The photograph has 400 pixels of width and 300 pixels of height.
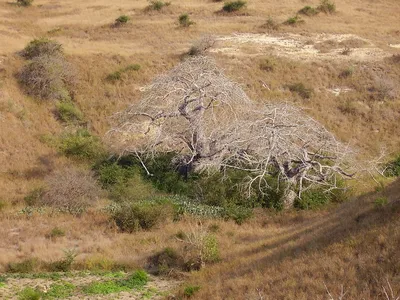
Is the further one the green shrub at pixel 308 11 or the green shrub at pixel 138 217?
the green shrub at pixel 308 11

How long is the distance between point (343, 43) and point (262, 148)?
21748 mm

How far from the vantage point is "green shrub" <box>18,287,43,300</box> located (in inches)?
420

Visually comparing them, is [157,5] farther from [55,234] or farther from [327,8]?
[55,234]

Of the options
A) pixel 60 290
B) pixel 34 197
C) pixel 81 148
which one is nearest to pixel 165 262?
pixel 60 290

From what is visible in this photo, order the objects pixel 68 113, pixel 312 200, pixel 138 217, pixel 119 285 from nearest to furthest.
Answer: pixel 119 285, pixel 138 217, pixel 312 200, pixel 68 113

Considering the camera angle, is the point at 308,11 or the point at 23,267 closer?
the point at 23,267

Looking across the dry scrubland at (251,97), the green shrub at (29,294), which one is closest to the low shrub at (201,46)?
the dry scrubland at (251,97)

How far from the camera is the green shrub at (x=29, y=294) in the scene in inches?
420

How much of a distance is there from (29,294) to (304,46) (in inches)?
1186

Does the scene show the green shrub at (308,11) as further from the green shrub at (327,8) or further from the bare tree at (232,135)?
the bare tree at (232,135)

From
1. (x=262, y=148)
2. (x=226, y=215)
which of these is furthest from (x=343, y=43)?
(x=226, y=215)

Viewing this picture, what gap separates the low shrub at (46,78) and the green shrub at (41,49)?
861 mm

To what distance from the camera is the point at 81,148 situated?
78.2 ft

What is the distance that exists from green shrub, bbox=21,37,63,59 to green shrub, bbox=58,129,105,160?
7.95 m
